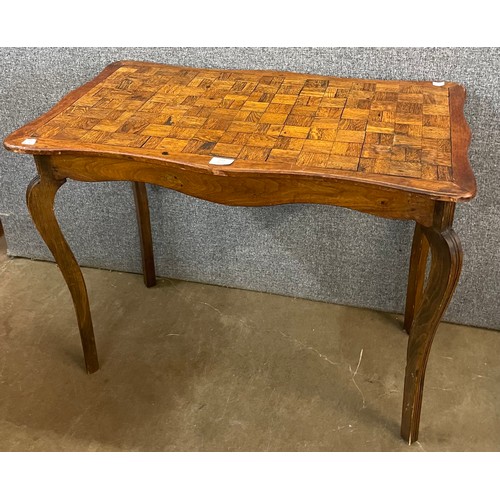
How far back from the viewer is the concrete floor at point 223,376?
1283 millimetres

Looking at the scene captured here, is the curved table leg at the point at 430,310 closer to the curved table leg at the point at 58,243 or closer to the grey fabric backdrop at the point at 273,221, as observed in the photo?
the grey fabric backdrop at the point at 273,221

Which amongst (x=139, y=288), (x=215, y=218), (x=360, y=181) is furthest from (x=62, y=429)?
(x=360, y=181)

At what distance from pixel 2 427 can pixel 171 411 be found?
0.35 metres

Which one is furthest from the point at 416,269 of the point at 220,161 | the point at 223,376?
the point at 220,161

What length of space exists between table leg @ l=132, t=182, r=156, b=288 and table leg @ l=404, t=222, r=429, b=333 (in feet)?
2.12

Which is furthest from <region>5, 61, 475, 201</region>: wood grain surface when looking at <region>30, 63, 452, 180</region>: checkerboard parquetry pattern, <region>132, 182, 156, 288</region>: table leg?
<region>132, 182, 156, 288</region>: table leg

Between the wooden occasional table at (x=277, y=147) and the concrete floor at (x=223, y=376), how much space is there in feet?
0.53

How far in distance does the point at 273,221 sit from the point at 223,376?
0.39 m

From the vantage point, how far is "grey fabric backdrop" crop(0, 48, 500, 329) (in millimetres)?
1289

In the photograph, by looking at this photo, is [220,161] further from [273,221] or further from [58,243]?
[273,221]

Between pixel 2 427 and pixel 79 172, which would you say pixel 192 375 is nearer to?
pixel 2 427

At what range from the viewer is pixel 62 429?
131cm

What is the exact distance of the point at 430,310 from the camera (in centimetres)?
105

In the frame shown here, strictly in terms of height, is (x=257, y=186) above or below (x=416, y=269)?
above
